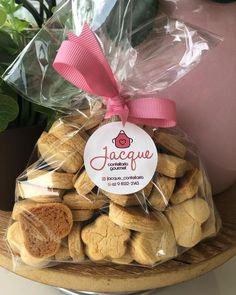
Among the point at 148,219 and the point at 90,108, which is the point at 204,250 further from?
the point at 90,108

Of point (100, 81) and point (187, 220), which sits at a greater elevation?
point (100, 81)

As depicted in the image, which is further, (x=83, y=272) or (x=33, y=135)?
(x=33, y=135)

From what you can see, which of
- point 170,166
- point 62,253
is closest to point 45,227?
point 62,253

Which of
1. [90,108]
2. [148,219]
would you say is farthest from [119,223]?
[90,108]

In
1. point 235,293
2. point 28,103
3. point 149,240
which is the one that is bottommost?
point 235,293

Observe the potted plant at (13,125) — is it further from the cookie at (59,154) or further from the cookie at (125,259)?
the cookie at (125,259)

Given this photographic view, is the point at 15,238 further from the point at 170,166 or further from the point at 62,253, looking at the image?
the point at 170,166

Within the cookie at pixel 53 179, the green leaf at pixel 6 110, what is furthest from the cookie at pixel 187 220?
the green leaf at pixel 6 110
